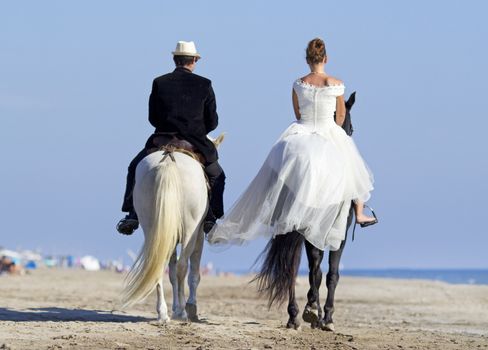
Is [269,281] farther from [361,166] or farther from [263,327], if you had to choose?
[361,166]

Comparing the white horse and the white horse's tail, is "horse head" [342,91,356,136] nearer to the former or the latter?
the white horse

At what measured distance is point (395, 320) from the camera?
18219 mm

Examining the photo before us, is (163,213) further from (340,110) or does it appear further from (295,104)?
(340,110)

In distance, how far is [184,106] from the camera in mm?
13109

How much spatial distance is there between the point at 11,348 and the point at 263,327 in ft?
10.6

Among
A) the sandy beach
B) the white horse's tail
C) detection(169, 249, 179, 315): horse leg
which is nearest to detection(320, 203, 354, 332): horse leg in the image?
the sandy beach

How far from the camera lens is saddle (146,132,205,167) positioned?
12812 mm

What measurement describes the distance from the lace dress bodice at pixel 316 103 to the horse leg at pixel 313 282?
124cm

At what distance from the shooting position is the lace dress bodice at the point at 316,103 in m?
12.6

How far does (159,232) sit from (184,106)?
1598 millimetres

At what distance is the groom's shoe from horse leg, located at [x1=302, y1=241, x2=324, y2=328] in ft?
6.03

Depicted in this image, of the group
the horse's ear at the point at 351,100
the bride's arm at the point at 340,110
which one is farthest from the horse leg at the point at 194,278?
the horse's ear at the point at 351,100

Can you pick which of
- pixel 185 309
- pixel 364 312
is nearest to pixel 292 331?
pixel 185 309

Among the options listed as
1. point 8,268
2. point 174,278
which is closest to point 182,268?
point 174,278
